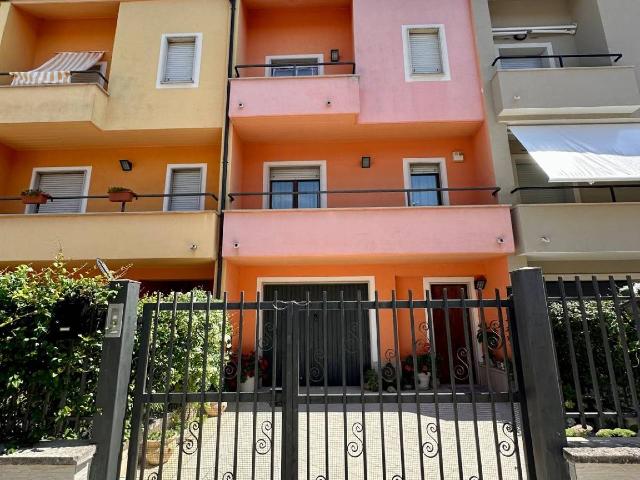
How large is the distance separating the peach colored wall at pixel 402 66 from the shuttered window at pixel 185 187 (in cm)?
548

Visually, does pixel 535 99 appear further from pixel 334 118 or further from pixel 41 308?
pixel 41 308

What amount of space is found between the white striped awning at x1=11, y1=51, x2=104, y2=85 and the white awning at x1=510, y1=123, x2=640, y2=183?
13426mm

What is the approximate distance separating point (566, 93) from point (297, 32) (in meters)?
8.74

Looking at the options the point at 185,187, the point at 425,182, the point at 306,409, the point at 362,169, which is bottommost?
the point at 306,409

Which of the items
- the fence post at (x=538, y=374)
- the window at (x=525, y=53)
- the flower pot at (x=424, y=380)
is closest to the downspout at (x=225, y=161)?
the flower pot at (x=424, y=380)

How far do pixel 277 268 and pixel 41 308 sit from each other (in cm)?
748

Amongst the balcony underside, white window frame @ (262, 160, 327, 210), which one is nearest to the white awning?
white window frame @ (262, 160, 327, 210)

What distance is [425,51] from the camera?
1145 centimetres

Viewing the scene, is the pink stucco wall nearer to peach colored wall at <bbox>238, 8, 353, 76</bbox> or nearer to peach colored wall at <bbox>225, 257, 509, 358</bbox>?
peach colored wall at <bbox>225, 257, 509, 358</bbox>

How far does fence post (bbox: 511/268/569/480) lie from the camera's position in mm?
3551

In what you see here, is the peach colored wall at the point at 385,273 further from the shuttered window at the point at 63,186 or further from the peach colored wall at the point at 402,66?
the shuttered window at the point at 63,186

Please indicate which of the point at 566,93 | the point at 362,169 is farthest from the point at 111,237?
the point at 566,93

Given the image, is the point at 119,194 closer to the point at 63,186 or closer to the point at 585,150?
the point at 63,186

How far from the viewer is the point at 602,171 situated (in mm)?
8609
